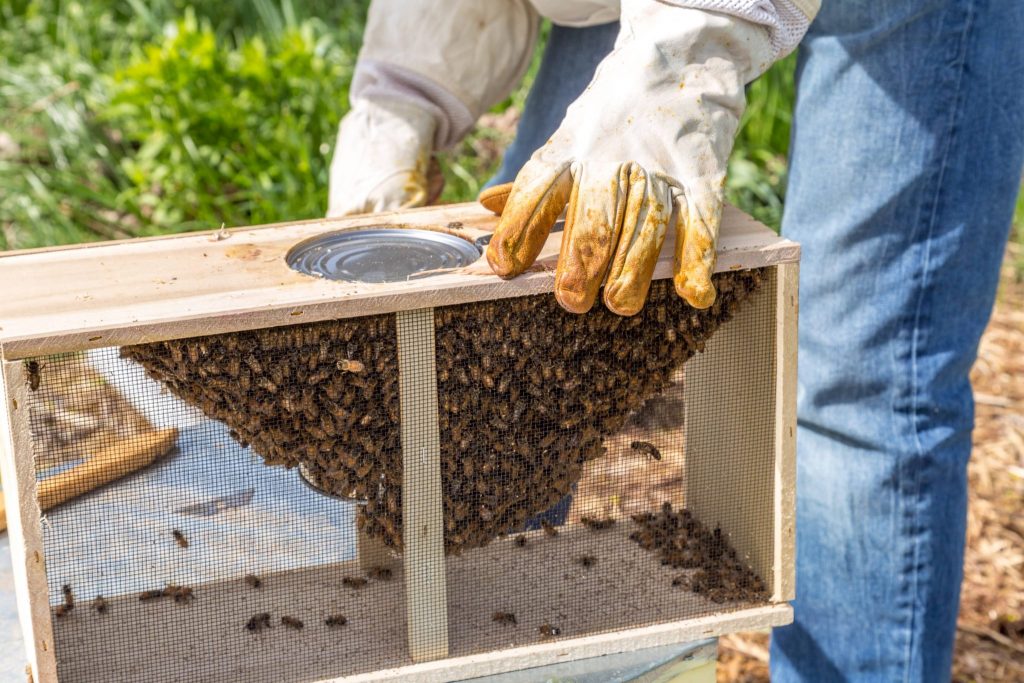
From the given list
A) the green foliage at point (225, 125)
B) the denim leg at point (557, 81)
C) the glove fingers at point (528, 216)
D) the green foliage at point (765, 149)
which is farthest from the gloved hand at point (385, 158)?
the green foliage at point (765, 149)

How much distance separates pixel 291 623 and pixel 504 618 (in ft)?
1.16

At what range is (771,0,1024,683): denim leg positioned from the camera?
84.6 inches

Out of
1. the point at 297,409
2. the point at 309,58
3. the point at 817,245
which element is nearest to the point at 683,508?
the point at 817,245

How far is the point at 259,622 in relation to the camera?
1926 mm

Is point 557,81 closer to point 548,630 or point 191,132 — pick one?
point 548,630

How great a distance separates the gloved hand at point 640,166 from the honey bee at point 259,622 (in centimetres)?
73

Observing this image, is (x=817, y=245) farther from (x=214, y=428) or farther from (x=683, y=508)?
(x=214, y=428)

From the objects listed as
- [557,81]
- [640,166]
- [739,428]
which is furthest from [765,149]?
[640,166]

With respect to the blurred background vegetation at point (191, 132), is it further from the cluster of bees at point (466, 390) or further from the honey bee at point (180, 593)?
the cluster of bees at point (466, 390)

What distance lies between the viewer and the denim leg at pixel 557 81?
2.44 meters

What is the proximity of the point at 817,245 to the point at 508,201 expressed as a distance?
0.85 meters

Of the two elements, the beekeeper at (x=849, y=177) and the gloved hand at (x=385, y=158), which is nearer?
the beekeeper at (x=849, y=177)

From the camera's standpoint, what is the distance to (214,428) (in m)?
1.74

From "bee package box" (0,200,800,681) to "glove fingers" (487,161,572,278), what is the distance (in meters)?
0.03
